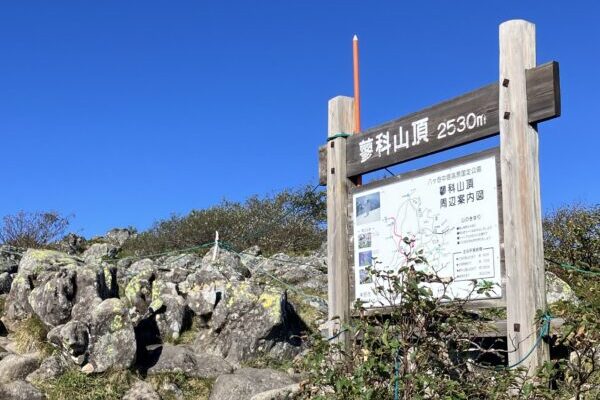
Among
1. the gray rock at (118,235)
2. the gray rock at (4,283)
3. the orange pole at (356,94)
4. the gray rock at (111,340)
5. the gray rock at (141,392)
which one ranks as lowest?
the gray rock at (141,392)

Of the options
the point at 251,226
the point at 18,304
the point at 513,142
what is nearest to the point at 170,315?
the point at 18,304

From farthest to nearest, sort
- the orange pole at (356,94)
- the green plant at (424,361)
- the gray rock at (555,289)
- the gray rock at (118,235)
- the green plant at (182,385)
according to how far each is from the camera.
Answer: the gray rock at (118,235)
the gray rock at (555,289)
the green plant at (182,385)
the orange pole at (356,94)
the green plant at (424,361)

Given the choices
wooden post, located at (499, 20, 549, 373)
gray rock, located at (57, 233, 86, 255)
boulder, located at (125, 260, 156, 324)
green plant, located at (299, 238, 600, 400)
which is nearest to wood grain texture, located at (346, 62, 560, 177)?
wooden post, located at (499, 20, 549, 373)

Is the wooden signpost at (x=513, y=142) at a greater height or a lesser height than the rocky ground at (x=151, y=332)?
greater

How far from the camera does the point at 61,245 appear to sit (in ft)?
78.1

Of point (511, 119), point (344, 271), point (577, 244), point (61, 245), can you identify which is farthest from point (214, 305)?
point (61, 245)

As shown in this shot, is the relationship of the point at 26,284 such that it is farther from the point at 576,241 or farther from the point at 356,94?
the point at 576,241

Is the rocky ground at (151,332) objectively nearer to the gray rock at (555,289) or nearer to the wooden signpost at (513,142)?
the wooden signpost at (513,142)

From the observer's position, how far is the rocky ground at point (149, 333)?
24.2ft

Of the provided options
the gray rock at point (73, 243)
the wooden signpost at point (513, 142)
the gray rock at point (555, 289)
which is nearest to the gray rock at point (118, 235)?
the gray rock at point (73, 243)

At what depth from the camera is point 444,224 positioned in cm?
571

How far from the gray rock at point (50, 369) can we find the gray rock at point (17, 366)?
0.28ft

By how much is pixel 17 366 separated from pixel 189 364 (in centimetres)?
190

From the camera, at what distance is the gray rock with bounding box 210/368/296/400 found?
7117 mm
